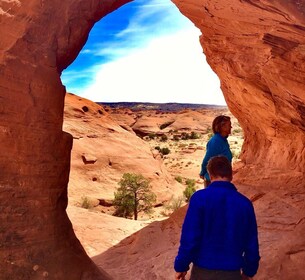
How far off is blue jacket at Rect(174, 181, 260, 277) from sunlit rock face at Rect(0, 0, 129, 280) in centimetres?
248

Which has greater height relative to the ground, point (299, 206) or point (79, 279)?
point (299, 206)

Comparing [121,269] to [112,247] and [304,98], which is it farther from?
[304,98]

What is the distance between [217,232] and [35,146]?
112 inches

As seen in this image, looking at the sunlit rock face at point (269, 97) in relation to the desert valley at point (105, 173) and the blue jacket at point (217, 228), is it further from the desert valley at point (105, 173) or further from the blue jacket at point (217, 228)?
the blue jacket at point (217, 228)

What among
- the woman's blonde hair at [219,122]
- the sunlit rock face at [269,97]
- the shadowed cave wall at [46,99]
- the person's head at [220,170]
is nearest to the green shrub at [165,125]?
the sunlit rock face at [269,97]

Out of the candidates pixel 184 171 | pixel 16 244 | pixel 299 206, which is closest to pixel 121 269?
pixel 16 244

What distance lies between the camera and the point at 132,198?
49.1 feet

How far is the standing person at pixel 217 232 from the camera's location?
2.98m

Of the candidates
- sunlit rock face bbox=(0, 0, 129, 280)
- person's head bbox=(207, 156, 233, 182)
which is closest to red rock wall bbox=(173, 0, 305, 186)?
sunlit rock face bbox=(0, 0, 129, 280)

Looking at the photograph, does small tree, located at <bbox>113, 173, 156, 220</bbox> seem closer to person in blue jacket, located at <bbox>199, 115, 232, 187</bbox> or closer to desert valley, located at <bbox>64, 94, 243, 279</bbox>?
desert valley, located at <bbox>64, 94, 243, 279</bbox>

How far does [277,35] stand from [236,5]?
95cm

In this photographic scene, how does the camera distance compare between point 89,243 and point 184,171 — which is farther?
point 184,171

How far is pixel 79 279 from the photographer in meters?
5.21

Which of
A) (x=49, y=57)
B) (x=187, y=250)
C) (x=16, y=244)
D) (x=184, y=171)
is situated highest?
(x=49, y=57)
